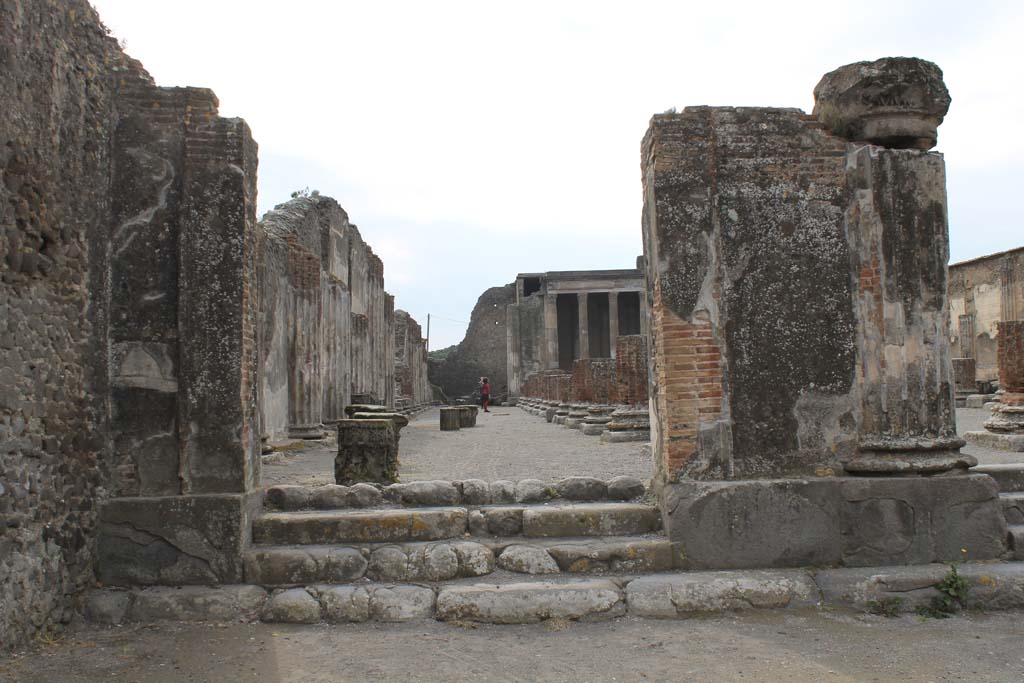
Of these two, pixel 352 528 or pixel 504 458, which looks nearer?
pixel 352 528

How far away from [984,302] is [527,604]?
3239 cm

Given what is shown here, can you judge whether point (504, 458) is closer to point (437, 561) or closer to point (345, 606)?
point (437, 561)

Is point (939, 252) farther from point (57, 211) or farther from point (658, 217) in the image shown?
point (57, 211)

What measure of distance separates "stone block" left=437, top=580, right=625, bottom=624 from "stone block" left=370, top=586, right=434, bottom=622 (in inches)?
3.6

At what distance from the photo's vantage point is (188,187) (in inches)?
198

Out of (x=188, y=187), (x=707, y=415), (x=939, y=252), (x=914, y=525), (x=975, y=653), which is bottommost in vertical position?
(x=975, y=653)

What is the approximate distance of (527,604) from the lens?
4469 mm

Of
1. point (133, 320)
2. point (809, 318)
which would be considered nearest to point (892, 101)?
point (809, 318)

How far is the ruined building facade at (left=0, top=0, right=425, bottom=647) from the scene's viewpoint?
438 cm

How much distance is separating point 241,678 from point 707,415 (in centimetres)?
318

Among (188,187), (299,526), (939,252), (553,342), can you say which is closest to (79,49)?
(188,187)

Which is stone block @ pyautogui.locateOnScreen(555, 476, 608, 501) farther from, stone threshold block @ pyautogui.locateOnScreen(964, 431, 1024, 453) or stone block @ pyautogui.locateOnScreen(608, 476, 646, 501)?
stone threshold block @ pyautogui.locateOnScreen(964, 431, 1024, 453)

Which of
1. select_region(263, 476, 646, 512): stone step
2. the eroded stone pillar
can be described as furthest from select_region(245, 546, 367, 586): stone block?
the eroded stone pillar

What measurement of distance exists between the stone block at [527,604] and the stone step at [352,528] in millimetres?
624
